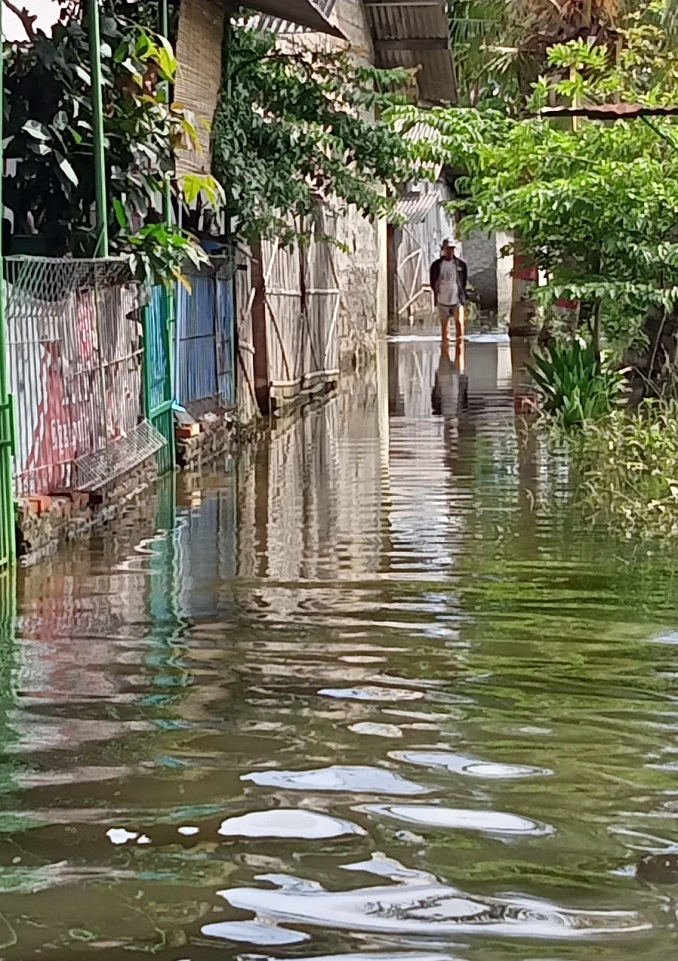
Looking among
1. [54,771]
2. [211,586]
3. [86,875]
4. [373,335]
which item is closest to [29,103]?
[211,586]

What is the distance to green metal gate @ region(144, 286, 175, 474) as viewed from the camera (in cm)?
1201

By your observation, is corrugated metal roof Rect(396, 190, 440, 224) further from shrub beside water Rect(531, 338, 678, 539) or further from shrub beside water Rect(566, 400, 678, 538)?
shrub beside water Rect(566, 400, 678, 538)

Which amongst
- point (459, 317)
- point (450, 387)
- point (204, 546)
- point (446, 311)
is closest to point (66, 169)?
point (204, 546)

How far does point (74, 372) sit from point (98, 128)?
158 centimetres

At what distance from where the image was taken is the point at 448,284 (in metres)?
25.9

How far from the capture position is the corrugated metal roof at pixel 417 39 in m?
24.4

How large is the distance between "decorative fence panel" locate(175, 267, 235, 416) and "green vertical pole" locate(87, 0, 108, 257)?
9.49 ft

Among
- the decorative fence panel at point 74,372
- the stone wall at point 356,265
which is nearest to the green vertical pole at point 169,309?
the decorative fence panel at point 74,372

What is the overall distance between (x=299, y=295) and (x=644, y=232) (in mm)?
7001

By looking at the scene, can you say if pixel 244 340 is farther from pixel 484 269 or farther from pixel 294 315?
pixel 484 269

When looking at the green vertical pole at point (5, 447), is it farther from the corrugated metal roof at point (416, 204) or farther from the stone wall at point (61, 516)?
the corrugated metal roof at point (416, 204)

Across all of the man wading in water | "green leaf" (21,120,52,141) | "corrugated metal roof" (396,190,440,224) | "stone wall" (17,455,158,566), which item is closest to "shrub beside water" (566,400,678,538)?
"stone wall" (17,455,158,566)

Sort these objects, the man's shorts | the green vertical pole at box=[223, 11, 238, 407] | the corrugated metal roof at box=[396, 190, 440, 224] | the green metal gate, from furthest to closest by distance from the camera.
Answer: the corrugated metal roof at box=[396, 190, 440, 224]
the man's shorts
the green vertical pole at box=[223, 11, 238, 407]
the green metal gate

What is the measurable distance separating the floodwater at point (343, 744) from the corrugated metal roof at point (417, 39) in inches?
645
